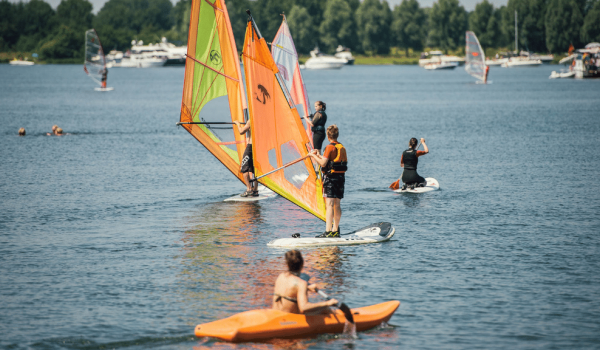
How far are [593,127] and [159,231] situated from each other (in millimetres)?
38031

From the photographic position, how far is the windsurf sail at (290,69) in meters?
28.1

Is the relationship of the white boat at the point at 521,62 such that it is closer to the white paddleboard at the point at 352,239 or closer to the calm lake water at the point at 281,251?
the calm lake water at the point at 281,251

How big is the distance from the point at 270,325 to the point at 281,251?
5.74 meters

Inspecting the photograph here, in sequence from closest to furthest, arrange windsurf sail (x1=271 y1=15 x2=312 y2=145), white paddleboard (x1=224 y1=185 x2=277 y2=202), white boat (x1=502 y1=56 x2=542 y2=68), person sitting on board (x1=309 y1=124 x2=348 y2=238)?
person sitting on board (x1=309 y1=124 x2=348 y2=238) → white paddleboard (x1=224 y1=185 x2=277 y2=202) → windsurf sail (x1=271 y1=15 x2=312 y2=145) → white boat (x1=502 y1=56 x2=542 y2=68)

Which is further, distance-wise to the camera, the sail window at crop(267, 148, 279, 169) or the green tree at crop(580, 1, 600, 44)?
the green tree at crop(580, 1, 600, 44)

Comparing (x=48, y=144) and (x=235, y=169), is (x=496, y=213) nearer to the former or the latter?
(x=235, y=169)

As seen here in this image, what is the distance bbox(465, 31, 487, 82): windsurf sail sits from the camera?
330 feet

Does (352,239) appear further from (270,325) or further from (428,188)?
(428,188)

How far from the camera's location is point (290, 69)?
1121 inches

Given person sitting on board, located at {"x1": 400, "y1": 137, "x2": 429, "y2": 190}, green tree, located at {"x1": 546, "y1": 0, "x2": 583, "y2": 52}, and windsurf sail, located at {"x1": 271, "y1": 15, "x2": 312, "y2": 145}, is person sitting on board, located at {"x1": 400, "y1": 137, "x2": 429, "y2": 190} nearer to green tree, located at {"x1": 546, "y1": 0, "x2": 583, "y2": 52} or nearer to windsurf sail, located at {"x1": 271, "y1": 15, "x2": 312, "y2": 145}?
windsurf sail, located at {"x1": 271, "y1": 15, "x2": 312, "y2": 145}

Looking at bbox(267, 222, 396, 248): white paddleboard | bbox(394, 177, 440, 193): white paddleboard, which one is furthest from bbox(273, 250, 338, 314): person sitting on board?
bbox(394, 177, 440, 193): white paddleboard

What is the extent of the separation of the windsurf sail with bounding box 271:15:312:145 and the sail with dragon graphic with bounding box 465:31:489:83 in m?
73.7

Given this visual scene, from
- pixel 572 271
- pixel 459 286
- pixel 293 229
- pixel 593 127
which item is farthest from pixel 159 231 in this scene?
pixel 593 127

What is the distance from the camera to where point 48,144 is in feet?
141
